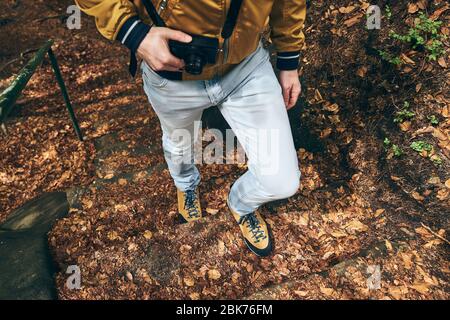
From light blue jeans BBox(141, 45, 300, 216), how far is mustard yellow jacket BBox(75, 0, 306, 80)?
0.44ft

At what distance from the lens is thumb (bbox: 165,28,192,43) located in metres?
1.85

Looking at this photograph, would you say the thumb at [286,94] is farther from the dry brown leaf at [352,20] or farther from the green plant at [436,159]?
the dry brown leaf at [352,20]

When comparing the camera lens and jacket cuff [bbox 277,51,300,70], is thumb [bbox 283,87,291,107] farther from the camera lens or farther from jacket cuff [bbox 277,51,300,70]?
the camera lens

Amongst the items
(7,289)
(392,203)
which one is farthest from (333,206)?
(7,289)

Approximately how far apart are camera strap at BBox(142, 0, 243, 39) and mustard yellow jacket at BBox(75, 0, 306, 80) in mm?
24

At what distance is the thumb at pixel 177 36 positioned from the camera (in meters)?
1.85

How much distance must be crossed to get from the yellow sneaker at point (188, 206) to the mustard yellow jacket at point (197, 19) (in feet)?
5.55

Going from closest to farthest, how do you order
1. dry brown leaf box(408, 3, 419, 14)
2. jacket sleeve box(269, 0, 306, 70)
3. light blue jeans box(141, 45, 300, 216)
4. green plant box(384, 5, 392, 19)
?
jacket sleeve box(269, 0, 306, 70) < light blue jeans box(141, 45, 300, 216) < dry brown leaf box(408, 3, 419, 14) < green plant box(384, 5, 392, 19)

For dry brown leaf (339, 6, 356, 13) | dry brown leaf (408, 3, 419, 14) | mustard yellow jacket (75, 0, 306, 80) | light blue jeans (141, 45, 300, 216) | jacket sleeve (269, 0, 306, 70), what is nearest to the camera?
mustard yellow jacket (75, 0, 306, 80)

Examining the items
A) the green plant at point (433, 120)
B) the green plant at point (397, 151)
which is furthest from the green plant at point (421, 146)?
the green plant at point (433, 120)

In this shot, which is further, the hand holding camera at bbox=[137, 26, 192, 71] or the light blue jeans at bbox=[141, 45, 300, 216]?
the light blue jeans at bbox=[141, 45, 300, 216]

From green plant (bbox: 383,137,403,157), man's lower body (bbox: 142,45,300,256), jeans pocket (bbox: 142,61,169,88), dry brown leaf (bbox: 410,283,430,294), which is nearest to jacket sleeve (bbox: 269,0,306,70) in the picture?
man's lower body (bbox: 142,45,300,256)

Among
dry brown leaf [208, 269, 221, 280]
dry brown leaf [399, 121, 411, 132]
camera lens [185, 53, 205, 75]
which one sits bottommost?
dry brown leaf [208, 269, 221, 280]

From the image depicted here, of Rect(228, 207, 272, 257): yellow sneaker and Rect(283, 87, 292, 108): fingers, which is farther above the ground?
Rect(283, 87, 292, 108): fingers
